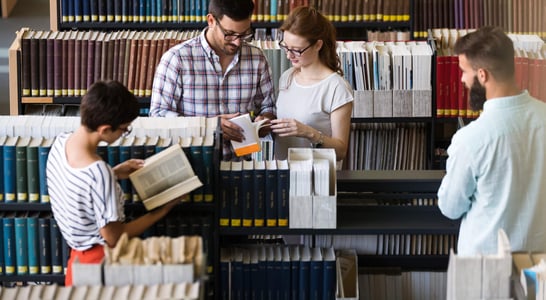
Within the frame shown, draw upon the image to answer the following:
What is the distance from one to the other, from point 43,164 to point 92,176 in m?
0.78

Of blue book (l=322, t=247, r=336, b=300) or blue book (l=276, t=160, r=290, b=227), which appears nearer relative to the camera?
blue book (l=276, t=160, r=290, b=227)

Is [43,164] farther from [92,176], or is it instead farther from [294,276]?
[294,276]

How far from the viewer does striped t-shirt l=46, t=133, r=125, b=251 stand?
3643mm

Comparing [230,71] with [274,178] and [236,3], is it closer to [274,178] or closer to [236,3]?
[236,3]

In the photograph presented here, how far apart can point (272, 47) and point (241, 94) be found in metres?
1.68

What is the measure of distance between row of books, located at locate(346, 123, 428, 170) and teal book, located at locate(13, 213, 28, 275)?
2958 millimetres

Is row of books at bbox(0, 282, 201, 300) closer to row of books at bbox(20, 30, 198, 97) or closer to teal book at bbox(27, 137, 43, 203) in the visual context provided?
teal book at bbox(27, 137, 43, 203)

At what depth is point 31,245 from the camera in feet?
14.8

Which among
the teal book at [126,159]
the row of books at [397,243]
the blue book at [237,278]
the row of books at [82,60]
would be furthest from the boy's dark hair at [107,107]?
the row of books at [82,60]

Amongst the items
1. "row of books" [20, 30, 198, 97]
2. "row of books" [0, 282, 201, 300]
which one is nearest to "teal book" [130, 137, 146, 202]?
"row of books" [0, 282, 201, 300]

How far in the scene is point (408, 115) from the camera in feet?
21.6

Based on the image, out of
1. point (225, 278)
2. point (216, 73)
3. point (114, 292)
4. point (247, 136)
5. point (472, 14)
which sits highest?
point (472, 14)

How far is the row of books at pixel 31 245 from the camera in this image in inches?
176

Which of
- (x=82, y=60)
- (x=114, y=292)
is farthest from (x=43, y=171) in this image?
(x=82, y=60)
